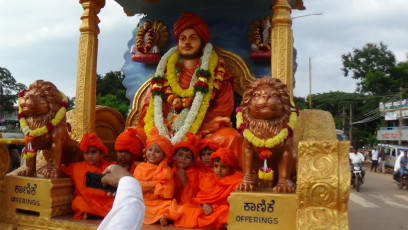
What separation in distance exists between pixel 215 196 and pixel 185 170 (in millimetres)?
530

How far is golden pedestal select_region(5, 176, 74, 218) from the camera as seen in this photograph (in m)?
3.82

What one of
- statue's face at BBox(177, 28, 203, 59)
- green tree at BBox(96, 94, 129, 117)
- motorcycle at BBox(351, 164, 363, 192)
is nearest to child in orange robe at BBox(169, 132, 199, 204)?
statue's face at BBox(177, 28, 203, 59)

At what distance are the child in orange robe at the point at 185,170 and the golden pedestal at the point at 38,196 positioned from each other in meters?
1.23

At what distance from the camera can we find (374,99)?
114 feet

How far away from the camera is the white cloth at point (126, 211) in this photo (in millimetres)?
1284

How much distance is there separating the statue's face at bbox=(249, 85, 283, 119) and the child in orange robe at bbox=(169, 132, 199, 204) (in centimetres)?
95

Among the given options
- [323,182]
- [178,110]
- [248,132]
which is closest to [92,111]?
[178,110]

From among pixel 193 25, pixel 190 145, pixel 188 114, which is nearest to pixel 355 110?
pixel 193 25

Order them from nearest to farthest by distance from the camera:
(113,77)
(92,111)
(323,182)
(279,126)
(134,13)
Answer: (323,182)
(279,126)
(92,111)
(134,13)
(113,77)

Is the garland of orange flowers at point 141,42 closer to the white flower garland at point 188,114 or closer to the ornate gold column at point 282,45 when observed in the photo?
the white flower garland at point 188,114

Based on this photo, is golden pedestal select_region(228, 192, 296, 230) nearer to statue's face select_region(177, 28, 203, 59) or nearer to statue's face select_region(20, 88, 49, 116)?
statue's face select_region(20, 88, 49, 116)

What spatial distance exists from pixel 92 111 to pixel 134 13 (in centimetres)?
269

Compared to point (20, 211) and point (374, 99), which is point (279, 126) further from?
point (374, 99)

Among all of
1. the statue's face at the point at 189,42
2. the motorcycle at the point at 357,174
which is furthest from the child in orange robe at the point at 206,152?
the motorcycle at the point at 357,174
